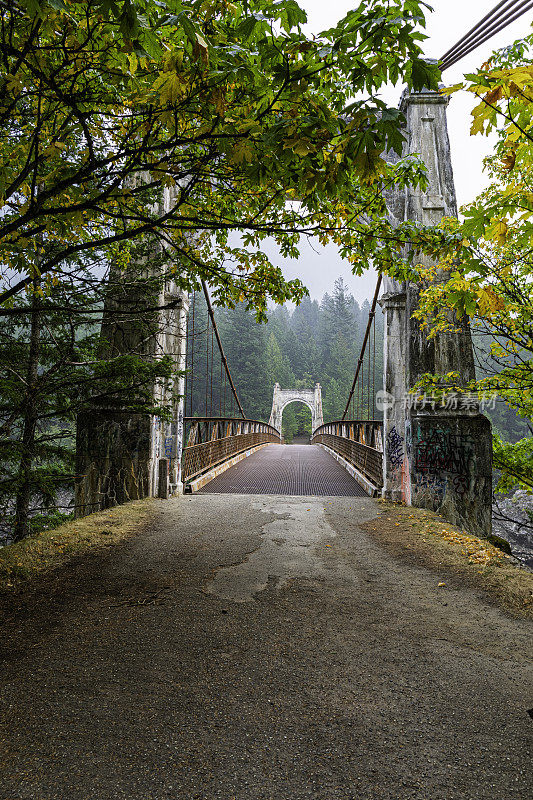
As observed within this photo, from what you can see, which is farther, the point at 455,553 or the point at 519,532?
the point at 519,532

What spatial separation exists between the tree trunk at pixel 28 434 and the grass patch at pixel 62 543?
0.37 metres

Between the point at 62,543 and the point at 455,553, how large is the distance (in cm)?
360

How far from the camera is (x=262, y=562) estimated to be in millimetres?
3498

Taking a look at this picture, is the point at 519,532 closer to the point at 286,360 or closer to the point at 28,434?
the point at 28,434

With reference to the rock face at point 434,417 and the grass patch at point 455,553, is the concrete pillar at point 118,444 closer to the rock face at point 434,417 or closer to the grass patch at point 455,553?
the grass patch at point 455,553

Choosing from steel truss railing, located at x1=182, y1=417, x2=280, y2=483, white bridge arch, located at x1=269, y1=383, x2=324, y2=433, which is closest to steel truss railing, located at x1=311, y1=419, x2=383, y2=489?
steel truss railing, located at x1=182, y1=417, x2=280, y2=483

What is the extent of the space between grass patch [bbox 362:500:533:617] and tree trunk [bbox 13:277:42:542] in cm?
350

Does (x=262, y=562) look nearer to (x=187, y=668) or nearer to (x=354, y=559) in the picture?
(x=354, y=559)

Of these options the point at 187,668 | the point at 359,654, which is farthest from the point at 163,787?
the point at 359,654

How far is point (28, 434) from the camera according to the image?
4078 mm

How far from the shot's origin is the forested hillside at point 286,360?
1695 inches

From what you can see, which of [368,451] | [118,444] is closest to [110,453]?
[118,444]

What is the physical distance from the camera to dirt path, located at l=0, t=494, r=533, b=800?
1.35 m

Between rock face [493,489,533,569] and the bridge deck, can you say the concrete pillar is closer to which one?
the bridge deck
